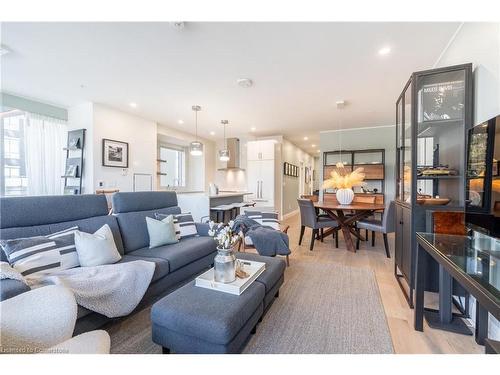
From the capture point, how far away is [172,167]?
703 centimetres

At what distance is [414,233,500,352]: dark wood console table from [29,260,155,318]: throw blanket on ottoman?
6.46 ft

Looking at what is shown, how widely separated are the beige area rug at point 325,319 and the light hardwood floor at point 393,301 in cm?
8

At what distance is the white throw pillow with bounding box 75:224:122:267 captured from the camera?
1.83m

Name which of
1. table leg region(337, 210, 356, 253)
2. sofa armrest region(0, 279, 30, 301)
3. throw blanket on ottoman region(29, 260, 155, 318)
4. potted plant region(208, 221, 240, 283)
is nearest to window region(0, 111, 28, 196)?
throw blanket on ottoman region(29, 260, 155, 318)

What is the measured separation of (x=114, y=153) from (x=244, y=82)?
3.05 m

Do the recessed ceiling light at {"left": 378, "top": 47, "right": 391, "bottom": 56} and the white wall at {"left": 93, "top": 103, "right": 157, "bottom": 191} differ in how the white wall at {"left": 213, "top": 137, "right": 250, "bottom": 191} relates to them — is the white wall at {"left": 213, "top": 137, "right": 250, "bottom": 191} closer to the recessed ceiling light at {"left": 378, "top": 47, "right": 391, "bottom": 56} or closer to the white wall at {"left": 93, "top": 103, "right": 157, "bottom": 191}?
the white wall at {"left": 93, "top": 103, "right": 157, "bottom": 191}

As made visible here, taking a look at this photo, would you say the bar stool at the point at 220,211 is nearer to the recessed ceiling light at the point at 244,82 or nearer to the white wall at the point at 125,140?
the white wall at the point at 125,140

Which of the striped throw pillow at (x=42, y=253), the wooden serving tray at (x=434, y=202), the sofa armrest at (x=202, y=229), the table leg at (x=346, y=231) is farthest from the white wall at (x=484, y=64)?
the striped throw pillow at (x=42, y=253)

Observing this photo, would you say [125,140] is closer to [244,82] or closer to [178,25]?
[244,82]

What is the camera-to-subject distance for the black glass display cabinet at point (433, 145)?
1945 mm

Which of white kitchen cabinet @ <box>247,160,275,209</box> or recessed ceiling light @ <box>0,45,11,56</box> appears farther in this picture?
white kitchen cabinet @ <box>247,160,275,209</box>
